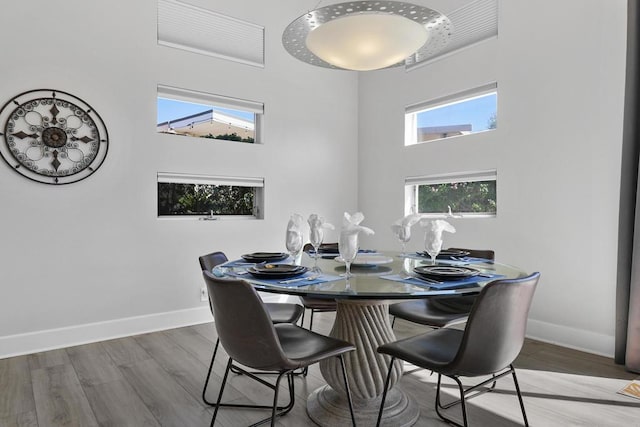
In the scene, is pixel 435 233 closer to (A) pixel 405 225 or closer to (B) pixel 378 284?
(A) pixel 405 225

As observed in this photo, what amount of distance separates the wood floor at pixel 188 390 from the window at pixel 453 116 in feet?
6.39

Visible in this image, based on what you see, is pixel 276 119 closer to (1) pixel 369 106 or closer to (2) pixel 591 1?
(1) pixel 369 106

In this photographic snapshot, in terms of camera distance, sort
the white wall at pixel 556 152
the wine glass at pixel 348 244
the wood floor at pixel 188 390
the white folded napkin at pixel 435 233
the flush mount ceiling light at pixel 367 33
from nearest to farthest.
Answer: the wine glass at pixel 348 244, the flush mount ceiling light at pixel 367 33, the wood floor at pixel 188 390, the white folded napkin at pixel 435 233, the white wall at pixel 556 152

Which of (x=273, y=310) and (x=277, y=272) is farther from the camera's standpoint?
(x=273, y=310)

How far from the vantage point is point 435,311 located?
7.42 feet

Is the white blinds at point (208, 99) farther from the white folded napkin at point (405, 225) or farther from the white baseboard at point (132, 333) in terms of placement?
the white folded napkin at point (405, 225)

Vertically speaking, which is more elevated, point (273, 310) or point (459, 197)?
point (459, 197)

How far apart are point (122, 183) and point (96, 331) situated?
3.99 feet

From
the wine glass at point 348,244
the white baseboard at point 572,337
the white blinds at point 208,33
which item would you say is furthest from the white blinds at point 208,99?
the white baseboard at point 572,337

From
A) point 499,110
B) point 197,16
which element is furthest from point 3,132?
point 499,110

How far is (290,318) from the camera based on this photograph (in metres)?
2.31

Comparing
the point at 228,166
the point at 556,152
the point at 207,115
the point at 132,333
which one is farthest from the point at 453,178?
the point at 132,333

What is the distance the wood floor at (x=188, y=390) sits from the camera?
78.5 inches

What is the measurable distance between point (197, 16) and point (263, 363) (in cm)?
340
